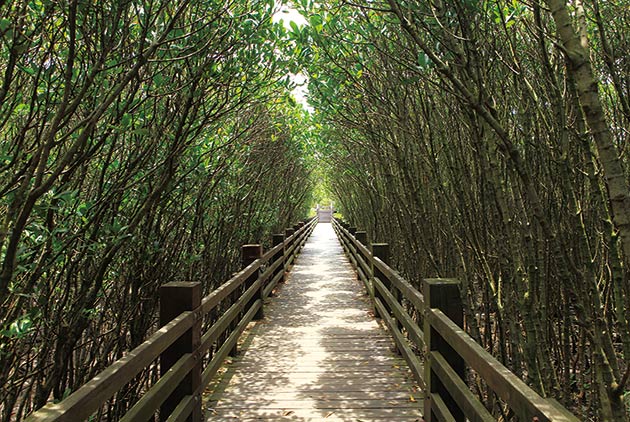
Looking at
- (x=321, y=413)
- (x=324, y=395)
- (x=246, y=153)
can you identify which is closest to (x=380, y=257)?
(x=246, y=153)

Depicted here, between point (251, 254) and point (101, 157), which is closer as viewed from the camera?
point (101, 157)

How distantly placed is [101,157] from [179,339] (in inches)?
45.4

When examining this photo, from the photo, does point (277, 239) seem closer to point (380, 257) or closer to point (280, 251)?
point (280, 251)

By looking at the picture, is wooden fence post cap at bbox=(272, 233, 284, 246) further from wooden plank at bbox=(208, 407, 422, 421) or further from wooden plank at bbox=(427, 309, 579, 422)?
wooden plank at bbox=(427, 309, 579, 422)

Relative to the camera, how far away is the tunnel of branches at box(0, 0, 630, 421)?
171cm

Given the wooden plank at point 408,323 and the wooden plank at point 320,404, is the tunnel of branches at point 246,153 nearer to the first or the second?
the wooden plank at point 408,323

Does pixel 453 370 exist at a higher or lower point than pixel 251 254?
lower

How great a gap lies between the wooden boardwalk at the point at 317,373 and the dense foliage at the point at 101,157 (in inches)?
32.1

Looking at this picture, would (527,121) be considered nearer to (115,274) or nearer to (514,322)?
(514,322)

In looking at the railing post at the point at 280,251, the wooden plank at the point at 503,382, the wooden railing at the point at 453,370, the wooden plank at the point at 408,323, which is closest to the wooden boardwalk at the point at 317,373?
the wooden railing at the point at 453,370

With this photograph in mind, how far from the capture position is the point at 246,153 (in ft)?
17.8

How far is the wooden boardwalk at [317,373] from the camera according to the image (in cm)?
291

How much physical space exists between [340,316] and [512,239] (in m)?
3.63

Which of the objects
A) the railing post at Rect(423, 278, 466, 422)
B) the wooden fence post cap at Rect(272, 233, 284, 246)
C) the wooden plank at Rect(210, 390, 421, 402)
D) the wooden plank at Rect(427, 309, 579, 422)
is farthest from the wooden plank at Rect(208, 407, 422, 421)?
the wooden fence post cap at Rect(272, 233, 284, 246)
